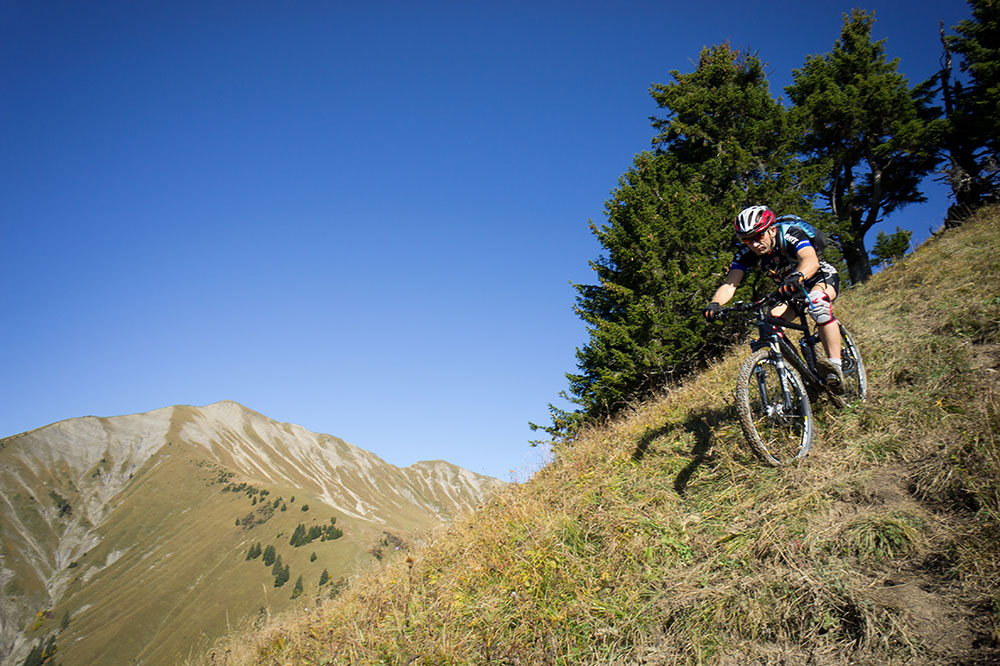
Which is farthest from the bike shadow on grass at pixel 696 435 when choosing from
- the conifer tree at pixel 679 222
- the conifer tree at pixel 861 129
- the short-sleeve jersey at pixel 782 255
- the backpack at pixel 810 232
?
the conifer tree at pixel 861 129

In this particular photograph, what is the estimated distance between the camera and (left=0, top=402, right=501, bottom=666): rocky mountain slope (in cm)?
9944

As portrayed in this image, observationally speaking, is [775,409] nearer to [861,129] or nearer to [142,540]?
[861,129]

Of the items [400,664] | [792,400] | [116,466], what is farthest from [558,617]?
[116,466]

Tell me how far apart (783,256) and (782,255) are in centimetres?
2

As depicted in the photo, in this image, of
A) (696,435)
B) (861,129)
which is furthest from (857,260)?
(696,435)

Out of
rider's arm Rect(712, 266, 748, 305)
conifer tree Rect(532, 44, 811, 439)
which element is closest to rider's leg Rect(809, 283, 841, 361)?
rider's arm Rect(712, 266, 748, 305)

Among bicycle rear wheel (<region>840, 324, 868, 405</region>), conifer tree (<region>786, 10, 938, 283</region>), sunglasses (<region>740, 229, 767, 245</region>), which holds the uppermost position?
conifer tree (<region>786, 10, 938, 283</region>)

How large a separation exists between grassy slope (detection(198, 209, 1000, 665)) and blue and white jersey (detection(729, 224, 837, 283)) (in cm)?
161

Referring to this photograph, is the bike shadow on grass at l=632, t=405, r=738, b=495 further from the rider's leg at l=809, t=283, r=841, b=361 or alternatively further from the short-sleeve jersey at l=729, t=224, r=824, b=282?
the short-sleeve jersey at l=729, t=224, r=824, b=282

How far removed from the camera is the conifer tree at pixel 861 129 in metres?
19.5

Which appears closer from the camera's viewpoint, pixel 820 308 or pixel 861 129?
pixel 820 308

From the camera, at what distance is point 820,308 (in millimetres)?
4855

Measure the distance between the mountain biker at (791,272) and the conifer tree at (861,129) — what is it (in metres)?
16.8

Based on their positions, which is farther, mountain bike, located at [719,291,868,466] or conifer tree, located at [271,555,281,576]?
conifer tree, located at [271,555,281,576]
